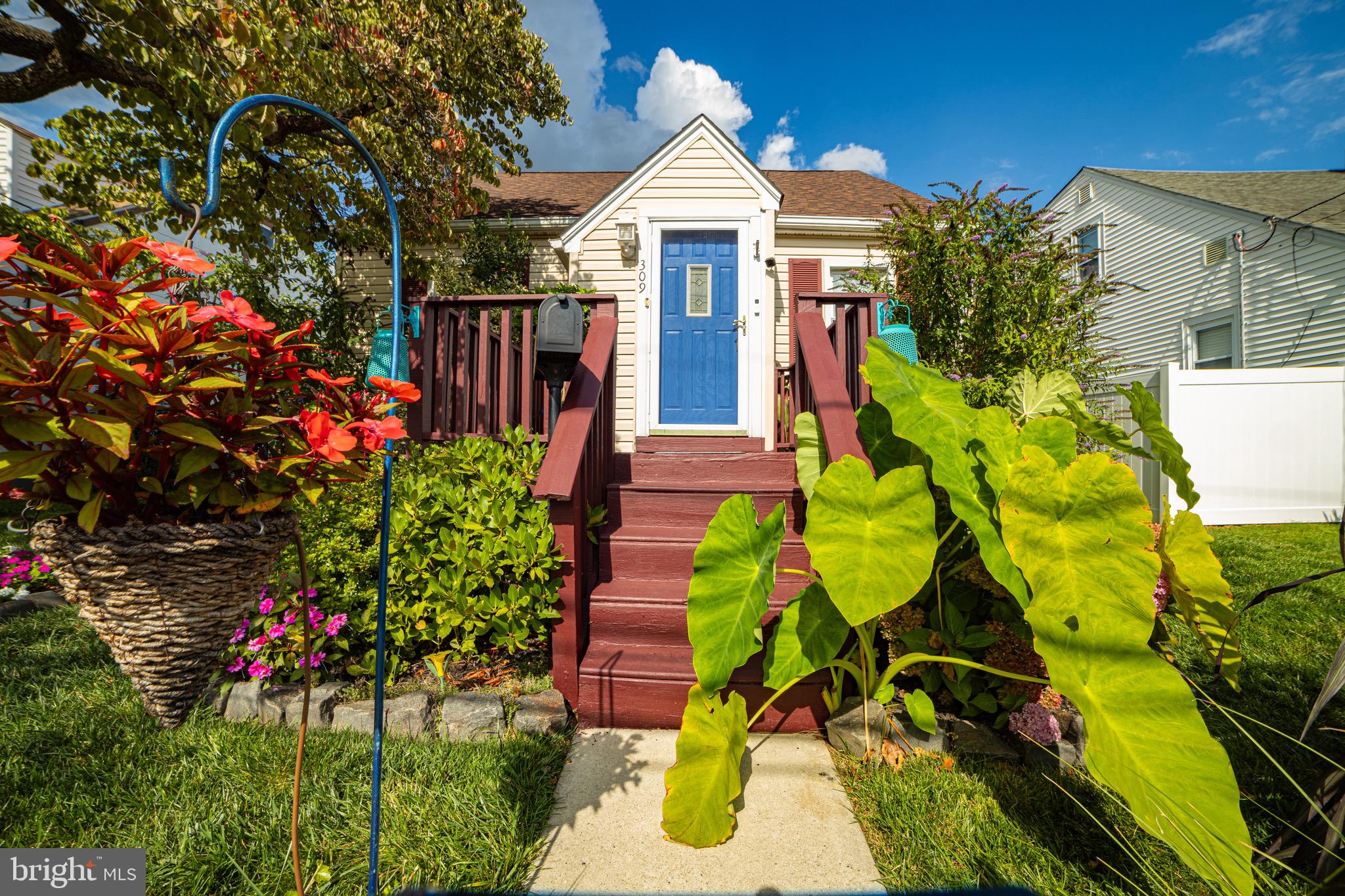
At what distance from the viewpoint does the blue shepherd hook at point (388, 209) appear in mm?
766

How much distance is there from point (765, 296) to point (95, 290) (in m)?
4.98

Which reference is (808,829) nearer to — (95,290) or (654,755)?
(654,755)

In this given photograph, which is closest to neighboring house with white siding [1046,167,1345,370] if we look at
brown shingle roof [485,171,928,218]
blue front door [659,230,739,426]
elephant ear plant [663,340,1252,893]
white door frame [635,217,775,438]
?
brown shingle roof [485,171,928,218]

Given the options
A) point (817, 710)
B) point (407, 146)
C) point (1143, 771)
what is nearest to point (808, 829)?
point (817, 710)

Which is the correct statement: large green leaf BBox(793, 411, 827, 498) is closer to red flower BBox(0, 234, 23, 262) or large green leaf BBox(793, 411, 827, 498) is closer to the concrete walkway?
the concrete walkway

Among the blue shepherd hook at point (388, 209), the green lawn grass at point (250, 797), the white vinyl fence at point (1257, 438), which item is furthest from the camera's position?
the white vinyl fence at point (1257, 438)

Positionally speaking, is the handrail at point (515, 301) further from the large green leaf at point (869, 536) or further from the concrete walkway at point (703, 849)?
the concrete walkway at point (703, 849)

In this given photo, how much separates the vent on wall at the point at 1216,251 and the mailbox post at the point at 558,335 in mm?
11913

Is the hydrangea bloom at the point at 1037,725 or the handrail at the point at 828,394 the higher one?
the handrail at the point at 828,394

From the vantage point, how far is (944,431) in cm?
165

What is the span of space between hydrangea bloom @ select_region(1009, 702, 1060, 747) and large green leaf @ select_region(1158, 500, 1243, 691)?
0.54 meters

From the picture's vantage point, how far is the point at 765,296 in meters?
5.21

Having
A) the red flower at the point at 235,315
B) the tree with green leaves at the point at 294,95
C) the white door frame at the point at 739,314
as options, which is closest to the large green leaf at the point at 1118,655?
the red flower at the point at 235,315

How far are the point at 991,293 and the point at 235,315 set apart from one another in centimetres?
542
